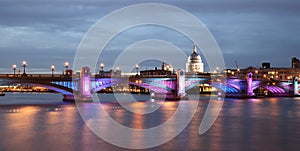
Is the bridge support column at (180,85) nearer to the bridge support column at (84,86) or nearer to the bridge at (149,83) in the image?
the bridge at (149,83)

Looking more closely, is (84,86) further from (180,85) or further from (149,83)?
(180,85)

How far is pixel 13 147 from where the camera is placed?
1043 inches

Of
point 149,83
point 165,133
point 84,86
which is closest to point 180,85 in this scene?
point 149,83

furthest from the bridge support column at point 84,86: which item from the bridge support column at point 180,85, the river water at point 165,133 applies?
the river water at point 165,133

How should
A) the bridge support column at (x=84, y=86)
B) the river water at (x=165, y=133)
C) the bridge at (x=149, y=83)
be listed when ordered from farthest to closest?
1. the bridge support column at (x=84, y=86)
2. the bridge at (x=149, y=83)
3. the river water at (x=165, y=133)

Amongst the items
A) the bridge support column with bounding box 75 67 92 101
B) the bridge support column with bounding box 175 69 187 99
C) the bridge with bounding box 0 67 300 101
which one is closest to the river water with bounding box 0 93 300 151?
the bridge with bounding box 0 67 300 101

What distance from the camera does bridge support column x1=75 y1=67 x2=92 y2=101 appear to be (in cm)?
7550

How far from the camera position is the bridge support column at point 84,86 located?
75500 mm

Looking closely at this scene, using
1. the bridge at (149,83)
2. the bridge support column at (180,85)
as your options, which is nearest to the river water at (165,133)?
the bridge at (149,83)

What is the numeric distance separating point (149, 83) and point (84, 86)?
714 inches

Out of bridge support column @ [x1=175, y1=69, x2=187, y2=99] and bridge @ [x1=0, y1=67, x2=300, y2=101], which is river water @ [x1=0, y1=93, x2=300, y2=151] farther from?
bridge support column @ [x1=175, y1=69, x2=187, y2=99]

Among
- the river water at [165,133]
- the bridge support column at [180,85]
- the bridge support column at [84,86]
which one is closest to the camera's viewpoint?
the river water at [165,133]

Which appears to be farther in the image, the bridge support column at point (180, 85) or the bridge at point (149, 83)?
the bridge support column at point (180, 85)

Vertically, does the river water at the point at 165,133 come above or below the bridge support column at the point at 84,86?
below
